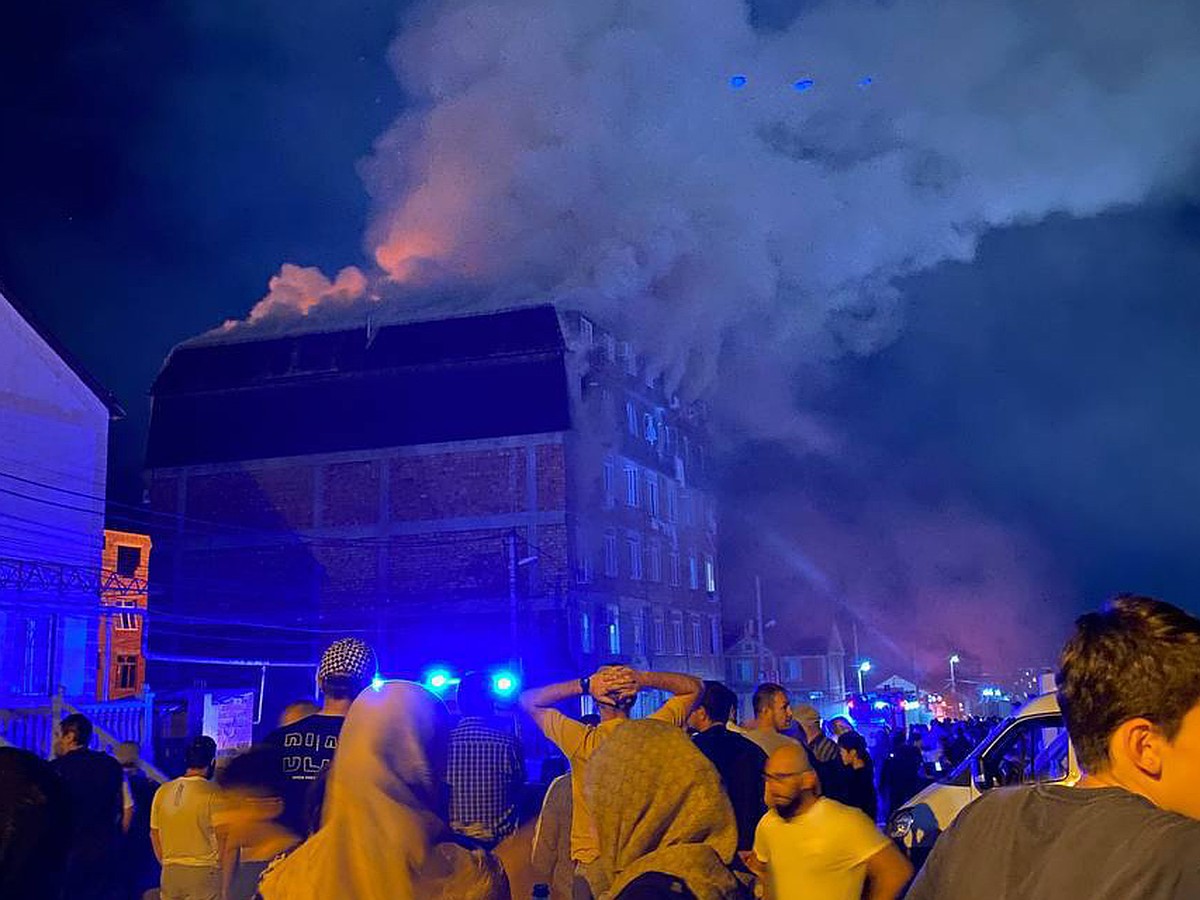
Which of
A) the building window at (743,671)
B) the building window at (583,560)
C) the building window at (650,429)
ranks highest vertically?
the building window at (650,429)

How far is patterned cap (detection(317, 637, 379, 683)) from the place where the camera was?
486 cm

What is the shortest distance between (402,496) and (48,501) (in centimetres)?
Result: 1177

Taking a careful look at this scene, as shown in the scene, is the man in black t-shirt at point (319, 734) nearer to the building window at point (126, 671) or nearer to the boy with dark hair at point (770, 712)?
the boy with dark hair at point (770, 712)

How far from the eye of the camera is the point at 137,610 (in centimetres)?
2142

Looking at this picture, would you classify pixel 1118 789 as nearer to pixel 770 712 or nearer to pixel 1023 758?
pixel 770 712

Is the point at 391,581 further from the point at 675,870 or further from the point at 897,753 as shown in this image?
the point at 675,870

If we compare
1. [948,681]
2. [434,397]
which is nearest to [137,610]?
[434,397]

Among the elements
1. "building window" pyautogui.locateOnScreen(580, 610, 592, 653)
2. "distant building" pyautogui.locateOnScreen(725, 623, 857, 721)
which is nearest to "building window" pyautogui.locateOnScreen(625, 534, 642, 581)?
"building window" pyautogui.locateOnScreen(580, 610, 592, 653)

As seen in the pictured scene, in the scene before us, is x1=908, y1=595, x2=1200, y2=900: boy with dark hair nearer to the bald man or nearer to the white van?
the bald man

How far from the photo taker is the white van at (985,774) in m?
8.78

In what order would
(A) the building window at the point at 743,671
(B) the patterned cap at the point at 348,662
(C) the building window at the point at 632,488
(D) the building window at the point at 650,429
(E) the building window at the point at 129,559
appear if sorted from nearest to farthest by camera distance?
(B) the patterned cap at the point at 348,662
(C) the building window at the point at 632,488
(E) the building window at the point at 129,559
(D) the building window at the point at 650,429
(A) the building window at the point at 743,671

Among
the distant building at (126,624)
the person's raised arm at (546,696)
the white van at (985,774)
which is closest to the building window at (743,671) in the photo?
the distant building at (126,624)

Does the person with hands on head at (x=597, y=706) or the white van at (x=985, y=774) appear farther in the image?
the white van at (x=985, y=774)

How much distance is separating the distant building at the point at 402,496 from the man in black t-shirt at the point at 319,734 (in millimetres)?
26840
